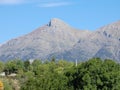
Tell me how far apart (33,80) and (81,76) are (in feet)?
35.0

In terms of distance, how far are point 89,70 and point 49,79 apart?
818 cm

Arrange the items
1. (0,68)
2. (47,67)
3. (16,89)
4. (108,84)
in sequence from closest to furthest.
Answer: (108,84) < (16,89) < (47,67) < (0,68)

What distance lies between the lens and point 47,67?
15525 cm

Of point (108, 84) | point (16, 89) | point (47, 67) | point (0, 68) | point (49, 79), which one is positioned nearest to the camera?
point (108, 84)

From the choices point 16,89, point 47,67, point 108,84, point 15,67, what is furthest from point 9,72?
point 108,84

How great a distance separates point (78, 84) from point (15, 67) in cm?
11908

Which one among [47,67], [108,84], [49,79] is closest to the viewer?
[108,84]

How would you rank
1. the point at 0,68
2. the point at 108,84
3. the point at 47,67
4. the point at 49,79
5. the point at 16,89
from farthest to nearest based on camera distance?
the point at 0,68
the point at 47,67
the point at 16,89
the point at 49,79
the point at 108,84

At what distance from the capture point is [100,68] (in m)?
76.4

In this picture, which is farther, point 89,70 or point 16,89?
point 16,89

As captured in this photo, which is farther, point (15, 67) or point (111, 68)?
point (15, 67)

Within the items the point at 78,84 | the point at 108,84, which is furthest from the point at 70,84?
the point at 108,84

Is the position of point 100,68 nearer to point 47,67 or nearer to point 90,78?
point 90,78

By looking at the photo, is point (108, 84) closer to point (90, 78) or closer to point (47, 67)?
point (90, 78)
